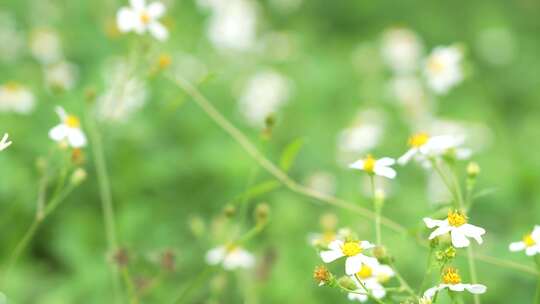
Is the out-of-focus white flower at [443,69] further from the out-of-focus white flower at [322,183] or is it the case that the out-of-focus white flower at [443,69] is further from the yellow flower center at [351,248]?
the yellow flower center at [351,248]

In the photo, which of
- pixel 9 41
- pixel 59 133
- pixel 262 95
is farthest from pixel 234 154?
pixel 59 133

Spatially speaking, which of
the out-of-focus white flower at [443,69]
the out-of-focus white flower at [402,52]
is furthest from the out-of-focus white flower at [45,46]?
the out-of-focus white flower at [443,69]

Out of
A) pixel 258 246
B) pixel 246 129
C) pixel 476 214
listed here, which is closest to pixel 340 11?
pixel 246 129

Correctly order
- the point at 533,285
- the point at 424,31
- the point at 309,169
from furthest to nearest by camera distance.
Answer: the point at 424,31, the point at 309,169, the point at 533,285

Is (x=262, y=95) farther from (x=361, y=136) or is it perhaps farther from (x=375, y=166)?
(x=375, y=166)

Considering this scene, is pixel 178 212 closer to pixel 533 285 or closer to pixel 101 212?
pixel 101 212

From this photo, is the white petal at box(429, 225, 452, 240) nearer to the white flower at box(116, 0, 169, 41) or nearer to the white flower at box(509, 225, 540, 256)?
the white flower at box(509, 225, 540, 256)
